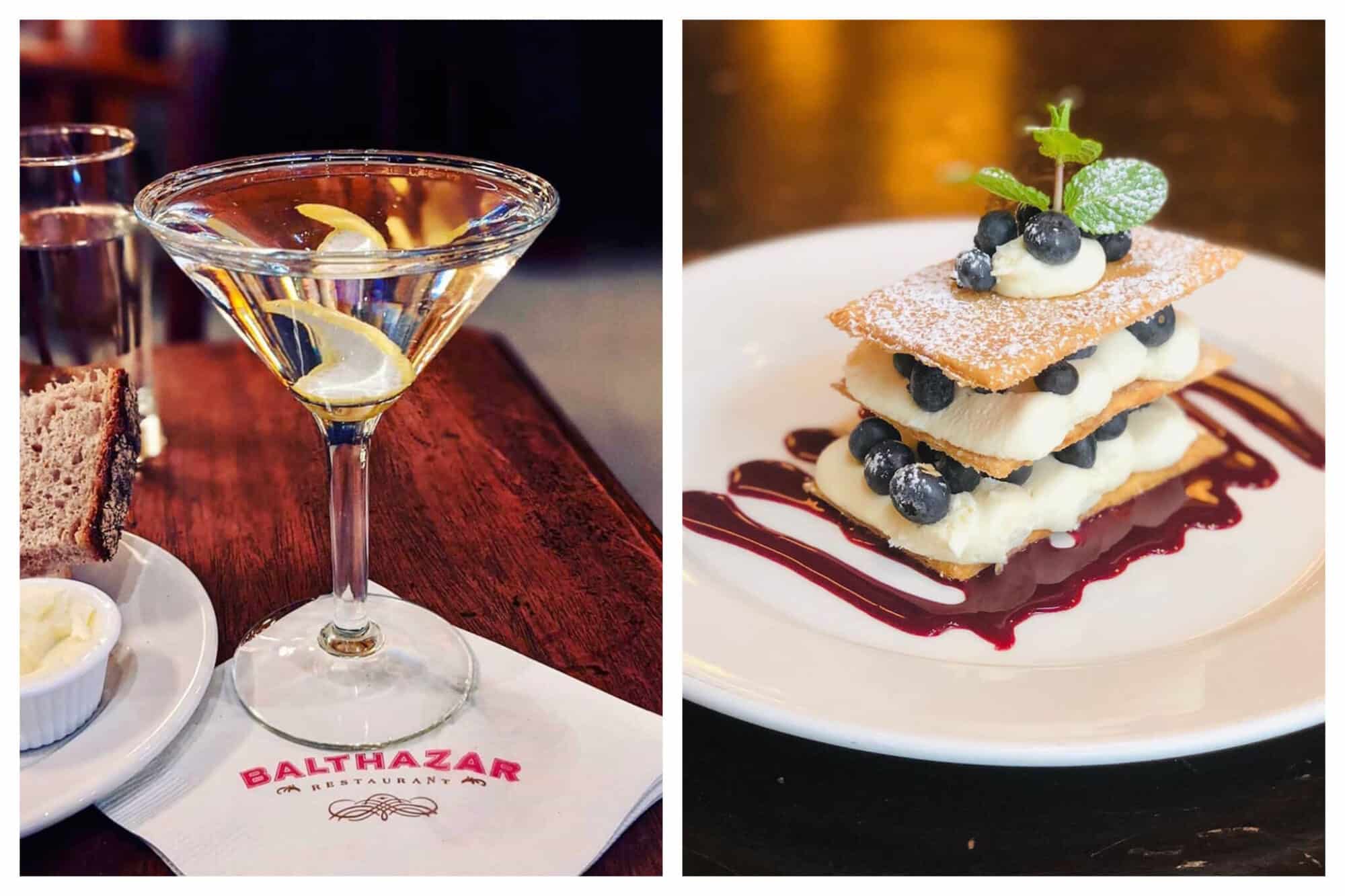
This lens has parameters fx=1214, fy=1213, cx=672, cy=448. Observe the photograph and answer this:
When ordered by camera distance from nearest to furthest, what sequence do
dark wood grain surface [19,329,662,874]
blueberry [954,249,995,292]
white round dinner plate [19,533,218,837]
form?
white round dinner plate [19,533,218,837]
dark wood grain surface [19,329,662,874]
blueberry [954,249,995,292]

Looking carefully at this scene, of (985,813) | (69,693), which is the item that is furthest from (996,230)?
Answer: (69,693)

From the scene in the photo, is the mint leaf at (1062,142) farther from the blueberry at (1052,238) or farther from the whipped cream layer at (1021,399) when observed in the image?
the whipped cream layer at (1021,399)

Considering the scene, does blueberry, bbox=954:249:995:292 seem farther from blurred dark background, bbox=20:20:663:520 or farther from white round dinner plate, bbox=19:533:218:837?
white round dinner plate, bbox=19:533:218:837

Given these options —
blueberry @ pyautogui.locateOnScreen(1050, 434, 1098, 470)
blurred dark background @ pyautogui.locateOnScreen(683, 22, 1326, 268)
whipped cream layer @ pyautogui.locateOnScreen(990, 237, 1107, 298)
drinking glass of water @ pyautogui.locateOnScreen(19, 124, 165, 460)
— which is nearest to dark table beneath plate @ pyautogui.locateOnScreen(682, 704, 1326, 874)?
blueberry @ pyautogui.locateOnScreen(1050, 434, 1098, 470)

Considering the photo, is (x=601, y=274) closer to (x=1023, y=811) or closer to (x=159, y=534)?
(x=159, y=534)
